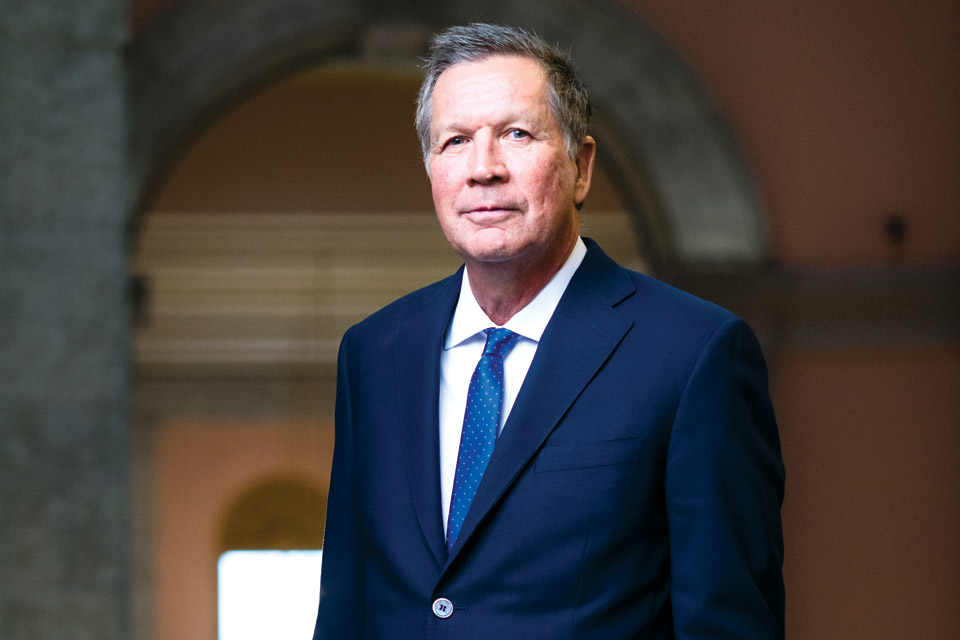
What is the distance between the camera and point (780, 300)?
584cm

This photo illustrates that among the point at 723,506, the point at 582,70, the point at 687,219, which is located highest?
the point at 582,70

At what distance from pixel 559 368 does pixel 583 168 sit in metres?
0.29

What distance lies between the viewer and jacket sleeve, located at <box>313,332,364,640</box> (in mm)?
1868

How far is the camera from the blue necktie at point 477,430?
171cm

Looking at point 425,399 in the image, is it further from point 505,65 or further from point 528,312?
point 505,65

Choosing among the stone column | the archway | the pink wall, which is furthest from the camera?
the pink wall

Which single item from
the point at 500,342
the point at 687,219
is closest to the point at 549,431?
the point at 500,342

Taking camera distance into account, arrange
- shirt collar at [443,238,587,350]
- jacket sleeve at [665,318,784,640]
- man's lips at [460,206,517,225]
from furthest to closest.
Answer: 1. shirt collar at [443,238,587,350]
2. man's lips at [460,206,517,225]
3. jacket sleeve at [665,318,784,640]

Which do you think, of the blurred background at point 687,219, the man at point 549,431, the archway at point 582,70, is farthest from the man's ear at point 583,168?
the archway at point 582,70

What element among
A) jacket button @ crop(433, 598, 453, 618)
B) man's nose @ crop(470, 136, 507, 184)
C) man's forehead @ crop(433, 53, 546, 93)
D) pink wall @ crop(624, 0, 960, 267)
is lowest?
jacket button @ crop(433, 598, 453, 618)

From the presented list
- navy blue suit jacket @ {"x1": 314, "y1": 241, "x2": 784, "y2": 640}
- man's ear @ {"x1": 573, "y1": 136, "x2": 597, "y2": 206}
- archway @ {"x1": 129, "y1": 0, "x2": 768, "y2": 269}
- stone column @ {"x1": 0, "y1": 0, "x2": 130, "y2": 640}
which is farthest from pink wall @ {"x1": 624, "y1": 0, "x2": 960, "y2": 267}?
navy blue suit jacket @ {"x1": 314, "y1": 241, "x2": 784, "y2": 640}

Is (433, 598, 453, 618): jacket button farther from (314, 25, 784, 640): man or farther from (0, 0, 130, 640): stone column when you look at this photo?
(0, 0, 130, 640): stone column

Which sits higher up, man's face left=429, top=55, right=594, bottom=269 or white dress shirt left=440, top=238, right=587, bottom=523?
man's face left=429, top=55, right=594, bottom=269

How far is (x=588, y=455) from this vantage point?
1.65 meters
